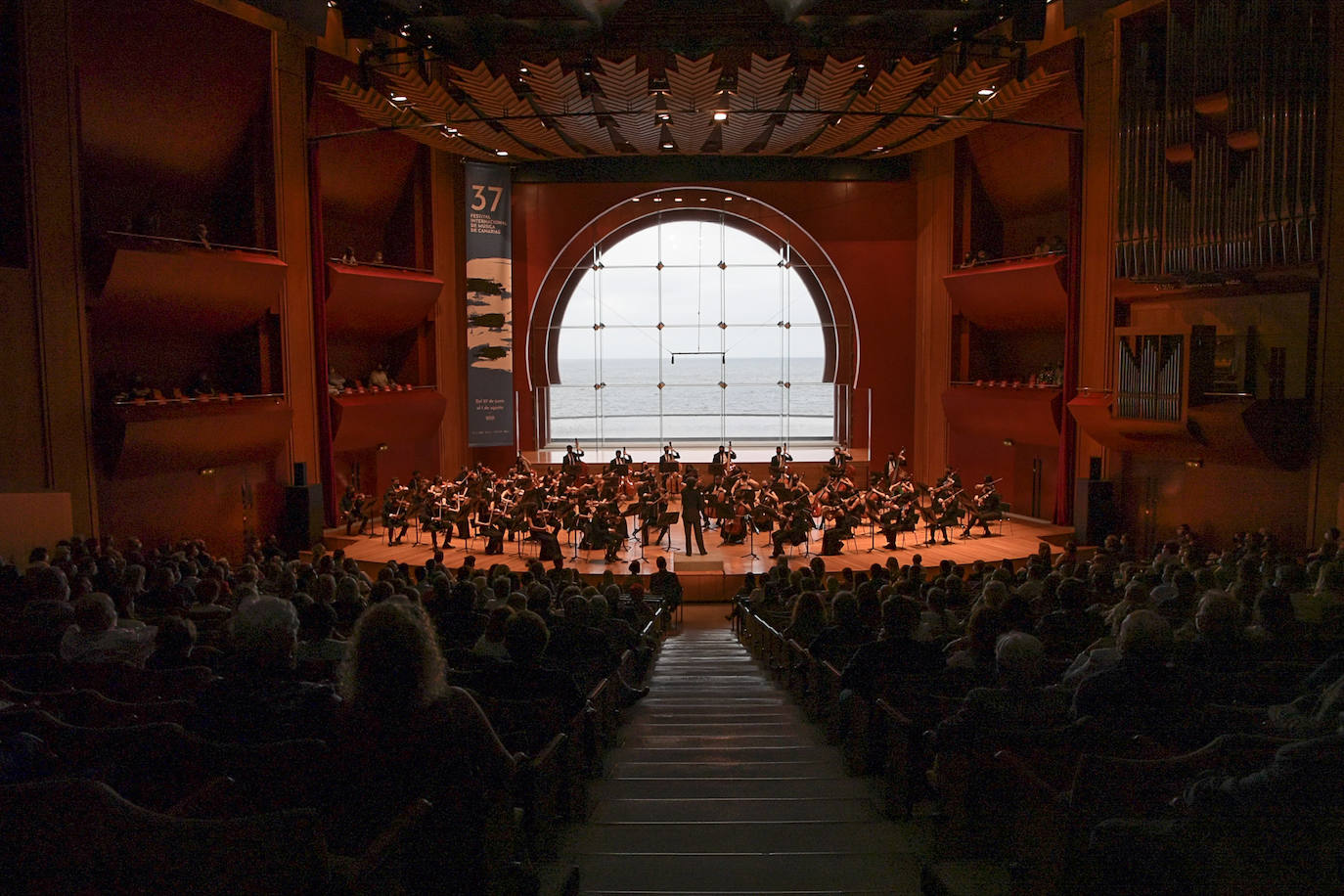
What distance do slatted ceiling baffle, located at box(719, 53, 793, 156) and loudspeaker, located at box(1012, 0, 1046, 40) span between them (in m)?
3.36

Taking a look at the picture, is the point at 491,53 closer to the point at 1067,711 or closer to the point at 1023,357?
the point at 1023,357

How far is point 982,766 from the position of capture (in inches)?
117

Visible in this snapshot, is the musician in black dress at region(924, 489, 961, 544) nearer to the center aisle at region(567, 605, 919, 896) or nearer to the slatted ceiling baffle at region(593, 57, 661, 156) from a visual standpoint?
the slatted ceiling baffle at region(593, 57, 661, 156)

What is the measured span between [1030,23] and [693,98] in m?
5.16

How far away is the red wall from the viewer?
63.6 feet

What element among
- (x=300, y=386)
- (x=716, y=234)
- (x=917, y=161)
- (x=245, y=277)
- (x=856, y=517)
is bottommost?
(x=856, y=517)

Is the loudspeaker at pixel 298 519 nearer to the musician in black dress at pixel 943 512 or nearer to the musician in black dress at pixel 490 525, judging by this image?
the musician in black dress at pixel 490 525

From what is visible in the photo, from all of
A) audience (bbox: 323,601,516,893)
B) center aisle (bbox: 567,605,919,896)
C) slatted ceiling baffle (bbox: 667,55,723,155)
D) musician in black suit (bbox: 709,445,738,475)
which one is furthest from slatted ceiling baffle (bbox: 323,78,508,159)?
audience (bbox: 323,601,516,893)

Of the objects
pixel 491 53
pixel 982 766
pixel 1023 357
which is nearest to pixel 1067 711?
pixel 982 766

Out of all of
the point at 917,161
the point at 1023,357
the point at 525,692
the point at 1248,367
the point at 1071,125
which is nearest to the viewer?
the point at 525,692

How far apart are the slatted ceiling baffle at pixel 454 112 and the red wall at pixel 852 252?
244 cm

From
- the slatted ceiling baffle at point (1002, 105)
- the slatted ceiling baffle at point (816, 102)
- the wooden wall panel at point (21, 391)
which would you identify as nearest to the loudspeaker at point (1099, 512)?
the slatted ceiling baffle at point (1002, 105)

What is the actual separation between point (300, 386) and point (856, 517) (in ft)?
28.4

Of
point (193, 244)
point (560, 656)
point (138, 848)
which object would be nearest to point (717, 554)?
point (193, 244)
